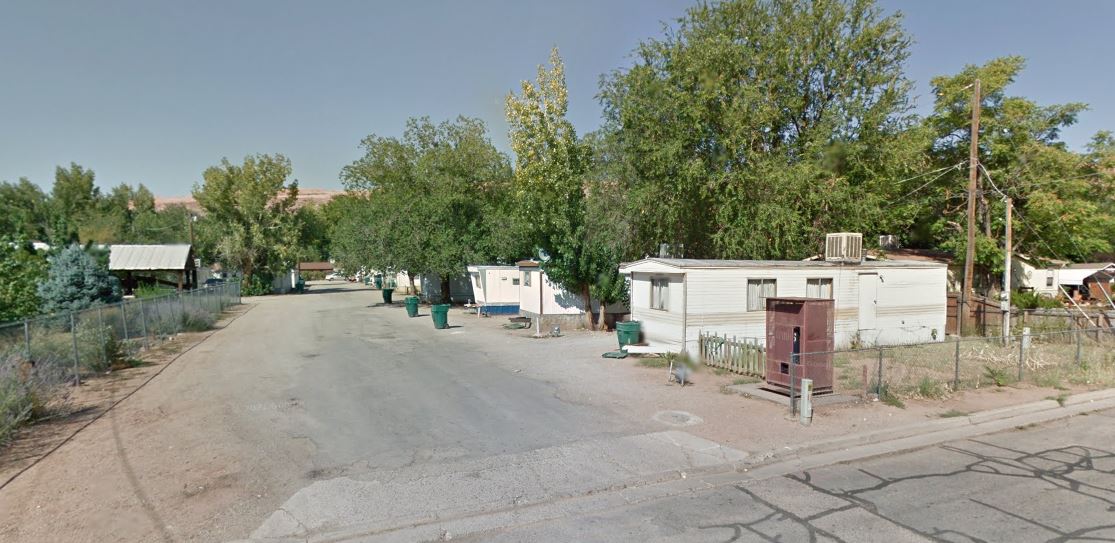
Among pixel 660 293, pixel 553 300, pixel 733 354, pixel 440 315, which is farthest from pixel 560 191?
pixel 733 354

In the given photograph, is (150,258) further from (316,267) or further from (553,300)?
(316,267)

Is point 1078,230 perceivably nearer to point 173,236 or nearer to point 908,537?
point 908,537

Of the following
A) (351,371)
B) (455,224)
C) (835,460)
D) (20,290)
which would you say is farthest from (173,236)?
(835,460)

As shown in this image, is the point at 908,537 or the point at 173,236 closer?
the point at 908,537

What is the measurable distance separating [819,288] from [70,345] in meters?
19.0

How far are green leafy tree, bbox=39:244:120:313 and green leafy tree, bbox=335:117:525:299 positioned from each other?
13964 millimetres

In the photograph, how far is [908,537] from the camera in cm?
532

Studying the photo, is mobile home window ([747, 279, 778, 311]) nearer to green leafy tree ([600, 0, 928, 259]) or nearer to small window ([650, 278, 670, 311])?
small window ([650, 278, 670, 311])

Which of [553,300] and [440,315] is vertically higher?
[553,300]

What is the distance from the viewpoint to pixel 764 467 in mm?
7355

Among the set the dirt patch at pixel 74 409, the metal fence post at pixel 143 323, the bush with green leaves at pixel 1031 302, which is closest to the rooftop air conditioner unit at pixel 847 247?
the bush with green leaves at pixel 1031 302

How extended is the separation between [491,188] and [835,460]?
31.2m

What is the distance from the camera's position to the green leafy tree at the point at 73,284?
2188 centimetres

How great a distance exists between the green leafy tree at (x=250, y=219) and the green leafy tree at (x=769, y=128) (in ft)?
123
